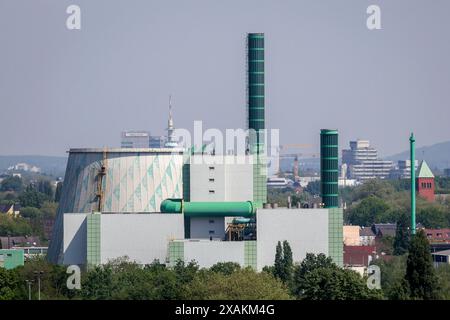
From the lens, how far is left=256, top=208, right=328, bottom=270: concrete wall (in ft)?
284

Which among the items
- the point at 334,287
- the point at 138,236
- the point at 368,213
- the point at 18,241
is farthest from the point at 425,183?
the point at 334,287

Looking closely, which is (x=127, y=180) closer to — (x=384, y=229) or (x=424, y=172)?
(x=384, y=229)

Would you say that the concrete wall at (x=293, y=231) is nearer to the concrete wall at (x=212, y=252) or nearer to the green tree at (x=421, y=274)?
the concrete wall at (x=212, y=252)

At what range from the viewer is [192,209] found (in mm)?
88125

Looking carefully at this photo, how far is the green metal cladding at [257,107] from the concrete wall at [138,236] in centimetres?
543

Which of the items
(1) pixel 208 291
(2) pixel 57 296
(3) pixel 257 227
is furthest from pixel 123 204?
Answer: (1) pixel 208 291

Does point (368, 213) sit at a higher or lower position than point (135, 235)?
higher

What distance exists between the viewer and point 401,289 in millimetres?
63156

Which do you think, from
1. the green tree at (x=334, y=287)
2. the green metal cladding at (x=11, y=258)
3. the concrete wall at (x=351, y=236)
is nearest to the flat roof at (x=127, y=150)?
the green metal cladding at (x=11, y=258)

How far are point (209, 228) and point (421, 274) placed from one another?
25629 millimetres

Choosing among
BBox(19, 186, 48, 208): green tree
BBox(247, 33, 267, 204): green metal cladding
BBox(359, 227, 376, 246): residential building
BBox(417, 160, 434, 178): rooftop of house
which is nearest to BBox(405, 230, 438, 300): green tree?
BBox(247, 33, 267, 204): green metal cladding

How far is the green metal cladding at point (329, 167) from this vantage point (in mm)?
89188

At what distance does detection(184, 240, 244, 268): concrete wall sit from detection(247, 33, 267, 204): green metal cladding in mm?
5388
